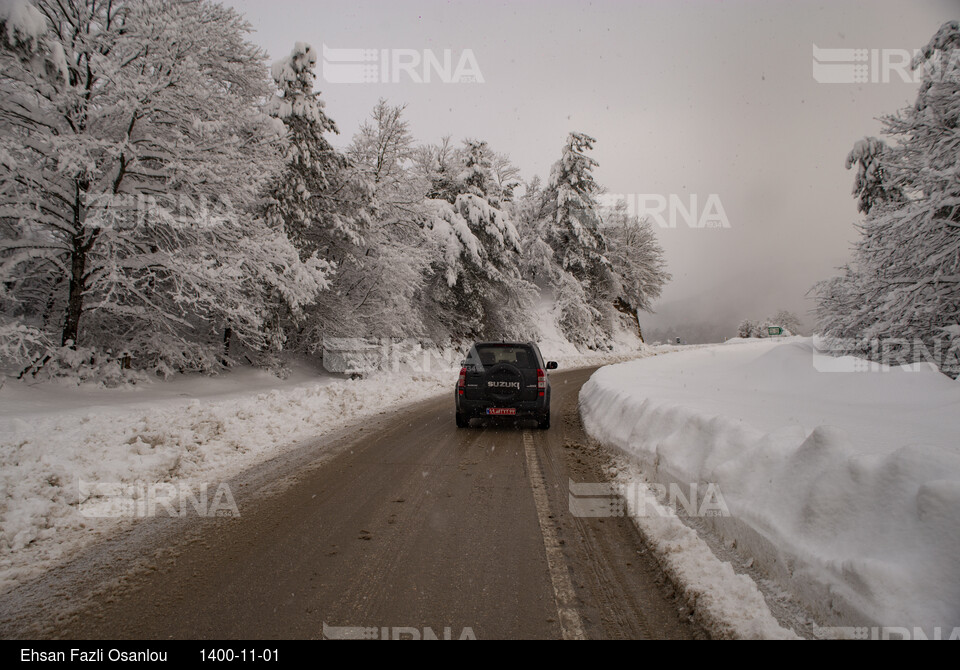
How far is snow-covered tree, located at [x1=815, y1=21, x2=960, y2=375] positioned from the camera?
10234mm

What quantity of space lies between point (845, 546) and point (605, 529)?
183 centimetres

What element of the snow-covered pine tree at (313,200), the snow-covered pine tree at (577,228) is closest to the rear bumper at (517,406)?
the snow-covered pine tree at (313,200)

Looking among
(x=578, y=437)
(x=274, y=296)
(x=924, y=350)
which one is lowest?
(x=578, y=437)

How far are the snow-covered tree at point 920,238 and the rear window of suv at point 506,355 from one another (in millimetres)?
8913

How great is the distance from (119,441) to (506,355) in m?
6.54

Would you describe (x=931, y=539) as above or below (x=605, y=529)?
above

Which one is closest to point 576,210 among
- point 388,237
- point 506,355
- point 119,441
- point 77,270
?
point 388,237

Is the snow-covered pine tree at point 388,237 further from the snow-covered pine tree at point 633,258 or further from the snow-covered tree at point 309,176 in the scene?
the snow-covered pine tree at point 633,258

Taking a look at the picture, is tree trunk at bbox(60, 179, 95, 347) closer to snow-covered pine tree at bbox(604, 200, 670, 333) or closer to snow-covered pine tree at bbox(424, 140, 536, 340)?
snow-covered pine tree at bbox(424, 140, 536, 340)

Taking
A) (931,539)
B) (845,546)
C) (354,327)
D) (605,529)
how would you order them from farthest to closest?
(354,327), (605,529), (845,546), (931,539)

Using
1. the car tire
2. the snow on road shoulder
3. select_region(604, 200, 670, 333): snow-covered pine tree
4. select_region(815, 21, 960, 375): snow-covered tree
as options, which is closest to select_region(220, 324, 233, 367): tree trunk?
the snow on road shoulder

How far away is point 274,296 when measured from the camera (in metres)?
13.8
